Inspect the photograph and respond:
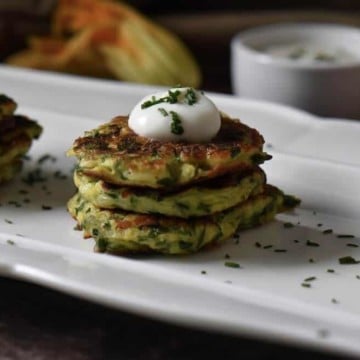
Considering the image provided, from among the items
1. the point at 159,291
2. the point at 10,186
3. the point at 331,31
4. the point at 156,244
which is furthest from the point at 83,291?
the point at 331,31

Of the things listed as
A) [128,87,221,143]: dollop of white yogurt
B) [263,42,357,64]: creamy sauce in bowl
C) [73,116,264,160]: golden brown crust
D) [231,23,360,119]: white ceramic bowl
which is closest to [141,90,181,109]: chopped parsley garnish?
[128,87,221,143]: dollop of white yogurt

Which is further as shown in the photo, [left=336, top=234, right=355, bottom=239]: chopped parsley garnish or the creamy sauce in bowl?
the creamy sauce in bowl

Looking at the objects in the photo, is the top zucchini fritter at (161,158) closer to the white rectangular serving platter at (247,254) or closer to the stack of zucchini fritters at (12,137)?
the white rectangular serving platter at (247,254)

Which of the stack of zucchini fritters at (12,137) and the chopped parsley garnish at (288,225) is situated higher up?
the stack of zucchini fritters at (12,137)

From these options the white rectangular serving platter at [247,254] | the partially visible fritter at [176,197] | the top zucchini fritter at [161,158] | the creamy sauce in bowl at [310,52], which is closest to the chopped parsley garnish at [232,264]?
the white rectangular serving platter at [247,254]

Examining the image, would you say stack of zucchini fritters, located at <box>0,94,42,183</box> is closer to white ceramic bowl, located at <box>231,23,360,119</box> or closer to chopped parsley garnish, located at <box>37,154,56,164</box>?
chopped parsley garnish, located at <box>37,154,56,164</box>

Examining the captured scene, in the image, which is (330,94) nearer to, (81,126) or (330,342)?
(81,126)

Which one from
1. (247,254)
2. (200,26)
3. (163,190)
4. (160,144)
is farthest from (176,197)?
(200,26)
